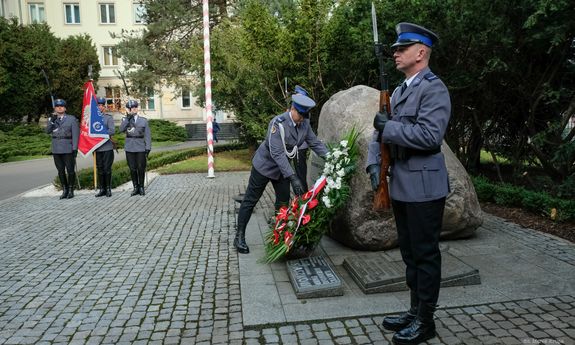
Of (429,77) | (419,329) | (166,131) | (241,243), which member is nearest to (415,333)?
(419,329)

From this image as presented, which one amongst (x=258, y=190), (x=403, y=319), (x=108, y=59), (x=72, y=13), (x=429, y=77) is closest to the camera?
(x=429, y=77)

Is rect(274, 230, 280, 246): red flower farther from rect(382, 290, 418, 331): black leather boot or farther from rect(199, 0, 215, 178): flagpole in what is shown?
rect(199, 0, 215, 178): flagpole

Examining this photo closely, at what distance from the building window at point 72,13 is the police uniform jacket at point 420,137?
158 ft

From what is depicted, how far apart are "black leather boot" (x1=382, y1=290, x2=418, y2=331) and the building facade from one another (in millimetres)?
41406

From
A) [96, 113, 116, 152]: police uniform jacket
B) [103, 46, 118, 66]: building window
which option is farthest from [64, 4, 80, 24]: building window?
Answer: [96, 113, 116, 152]: police uniform jacket

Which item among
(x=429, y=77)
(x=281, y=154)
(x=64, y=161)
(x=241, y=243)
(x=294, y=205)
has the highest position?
(x=429, y=77)

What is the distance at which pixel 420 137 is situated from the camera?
3096 millimetres

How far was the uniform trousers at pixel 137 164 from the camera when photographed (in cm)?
1079

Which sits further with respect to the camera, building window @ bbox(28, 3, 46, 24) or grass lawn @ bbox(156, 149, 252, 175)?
building window @ bbox(28, 3, 46, 24)

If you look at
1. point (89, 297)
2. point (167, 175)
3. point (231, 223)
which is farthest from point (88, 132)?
point (89, 297)

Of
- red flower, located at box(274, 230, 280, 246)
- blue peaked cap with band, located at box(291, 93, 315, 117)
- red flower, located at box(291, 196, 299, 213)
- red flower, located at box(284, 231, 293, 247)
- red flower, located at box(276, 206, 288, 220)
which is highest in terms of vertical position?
blue peaked cap with band, located at box(291, 93, 315, 117)

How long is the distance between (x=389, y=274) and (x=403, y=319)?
0.89 metres

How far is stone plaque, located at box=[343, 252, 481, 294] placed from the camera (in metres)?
4.36

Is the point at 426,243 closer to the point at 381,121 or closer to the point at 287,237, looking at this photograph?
the point at 381,121
